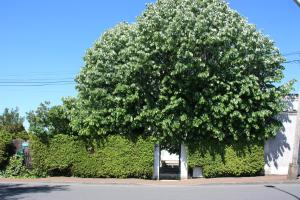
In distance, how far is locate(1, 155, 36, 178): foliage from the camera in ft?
91.3

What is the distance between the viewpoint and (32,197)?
17.4 metres

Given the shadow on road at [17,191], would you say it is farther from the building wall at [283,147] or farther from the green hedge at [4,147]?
the building wall at [283,147]

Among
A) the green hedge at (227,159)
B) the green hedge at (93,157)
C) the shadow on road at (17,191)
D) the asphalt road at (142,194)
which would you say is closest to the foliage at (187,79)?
the green hedge at (227,159)

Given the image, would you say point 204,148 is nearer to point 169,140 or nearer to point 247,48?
point 169,140

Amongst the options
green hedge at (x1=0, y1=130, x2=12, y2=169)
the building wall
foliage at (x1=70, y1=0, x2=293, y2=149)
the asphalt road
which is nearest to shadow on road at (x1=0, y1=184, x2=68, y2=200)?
the asphalt road

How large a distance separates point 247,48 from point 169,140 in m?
6.00

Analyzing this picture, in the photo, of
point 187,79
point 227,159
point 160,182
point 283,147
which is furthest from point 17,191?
point 283,147

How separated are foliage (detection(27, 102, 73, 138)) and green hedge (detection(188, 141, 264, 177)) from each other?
7047 mm

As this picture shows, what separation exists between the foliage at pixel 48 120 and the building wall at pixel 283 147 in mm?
10715

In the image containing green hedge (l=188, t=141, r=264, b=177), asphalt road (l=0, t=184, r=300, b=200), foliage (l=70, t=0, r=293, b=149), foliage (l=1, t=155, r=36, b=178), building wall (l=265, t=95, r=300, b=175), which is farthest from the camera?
foliage (l=1, t=155, r=36, b=178)

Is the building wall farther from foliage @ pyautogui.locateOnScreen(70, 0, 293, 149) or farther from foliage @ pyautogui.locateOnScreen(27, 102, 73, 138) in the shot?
foliage @ pyautogui.locateOnScreen(27, 102, 73, 138)

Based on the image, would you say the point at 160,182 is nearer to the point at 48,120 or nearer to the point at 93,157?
the point at 93,157

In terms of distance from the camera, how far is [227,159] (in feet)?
85.4

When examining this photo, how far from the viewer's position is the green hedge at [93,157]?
26.2 meters
